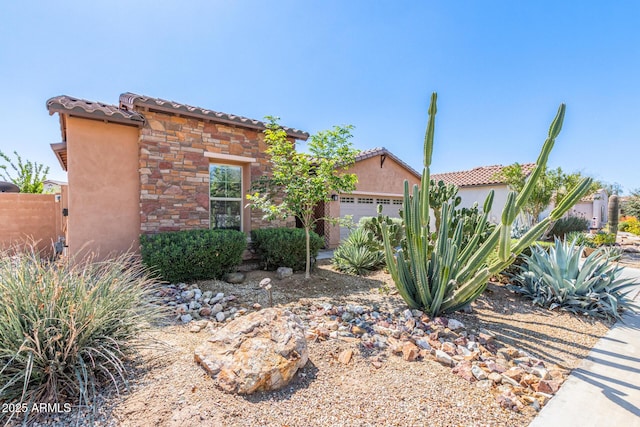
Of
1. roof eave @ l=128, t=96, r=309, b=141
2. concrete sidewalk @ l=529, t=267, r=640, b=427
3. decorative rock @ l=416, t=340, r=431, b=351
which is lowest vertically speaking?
concrete sidewalk @ l=529, t=267, r=640, b=427

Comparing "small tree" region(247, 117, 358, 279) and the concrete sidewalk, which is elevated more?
"small tree" region(247, 117, 358, 279)

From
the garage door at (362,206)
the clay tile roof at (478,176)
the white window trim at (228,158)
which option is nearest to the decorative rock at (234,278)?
the white window trim at (228,158)

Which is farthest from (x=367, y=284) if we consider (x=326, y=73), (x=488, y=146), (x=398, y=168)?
(x=488, y=146)

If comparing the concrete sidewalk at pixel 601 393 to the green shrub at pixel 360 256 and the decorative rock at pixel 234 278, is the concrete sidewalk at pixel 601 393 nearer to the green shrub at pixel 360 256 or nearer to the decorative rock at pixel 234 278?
the green shrub at pixel 360 256

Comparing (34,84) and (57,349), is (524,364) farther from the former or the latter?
(34,84)

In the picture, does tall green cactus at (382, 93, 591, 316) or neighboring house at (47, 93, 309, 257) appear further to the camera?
neighboring house at (47, 93, 309, 257)

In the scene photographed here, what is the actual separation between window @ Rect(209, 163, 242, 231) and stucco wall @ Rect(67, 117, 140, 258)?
189cm

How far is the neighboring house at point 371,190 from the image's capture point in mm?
13664

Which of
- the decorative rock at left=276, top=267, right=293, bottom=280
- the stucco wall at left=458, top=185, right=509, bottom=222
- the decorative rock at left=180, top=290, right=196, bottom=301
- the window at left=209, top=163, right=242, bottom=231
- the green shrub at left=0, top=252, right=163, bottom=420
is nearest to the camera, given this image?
the green shrub at left=0, top=252, right=163, bottom=420

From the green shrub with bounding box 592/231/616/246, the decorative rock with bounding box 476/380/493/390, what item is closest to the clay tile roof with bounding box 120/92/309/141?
the decorative rock with bounding box 476/380/493/390

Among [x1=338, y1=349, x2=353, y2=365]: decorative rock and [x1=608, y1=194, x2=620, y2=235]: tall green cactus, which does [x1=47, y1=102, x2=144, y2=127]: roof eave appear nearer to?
[x1=338, y1=349, x2=353, y2=365]: decorative rock

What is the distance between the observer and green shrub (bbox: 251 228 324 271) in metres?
7.78

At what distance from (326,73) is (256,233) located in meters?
6.53

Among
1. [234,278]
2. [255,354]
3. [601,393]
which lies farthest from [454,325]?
[234,278]
